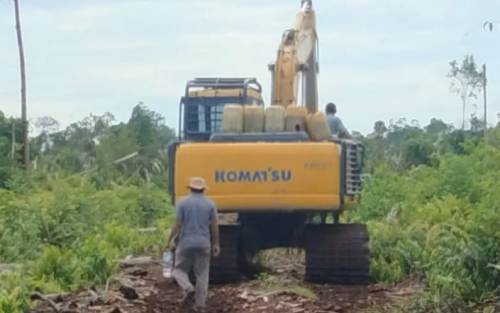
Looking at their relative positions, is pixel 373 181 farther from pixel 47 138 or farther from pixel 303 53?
pixel 47 138

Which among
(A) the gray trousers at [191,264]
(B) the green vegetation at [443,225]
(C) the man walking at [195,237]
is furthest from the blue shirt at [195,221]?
(B) the green vegetation at [443,225]

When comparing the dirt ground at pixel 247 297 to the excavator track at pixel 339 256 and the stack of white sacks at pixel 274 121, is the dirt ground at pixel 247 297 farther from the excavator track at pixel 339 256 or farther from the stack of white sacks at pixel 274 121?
the stack of white sacks at pixel 274 121

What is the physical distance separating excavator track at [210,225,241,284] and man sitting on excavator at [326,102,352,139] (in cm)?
237

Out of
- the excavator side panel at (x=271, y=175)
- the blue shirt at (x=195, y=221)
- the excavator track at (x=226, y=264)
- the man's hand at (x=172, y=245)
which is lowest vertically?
the excavator track at (x=226, y=264)

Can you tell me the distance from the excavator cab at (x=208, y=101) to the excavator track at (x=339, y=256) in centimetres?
250

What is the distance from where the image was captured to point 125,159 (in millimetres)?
47219

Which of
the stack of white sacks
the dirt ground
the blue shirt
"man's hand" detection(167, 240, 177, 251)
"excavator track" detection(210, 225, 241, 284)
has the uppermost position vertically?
the stack of white sacks

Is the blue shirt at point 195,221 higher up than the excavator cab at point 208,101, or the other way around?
the excavator cab at point 208,101

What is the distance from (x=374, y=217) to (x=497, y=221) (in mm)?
13014

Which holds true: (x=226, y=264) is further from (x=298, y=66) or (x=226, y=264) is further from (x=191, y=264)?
(x=298, y=66)

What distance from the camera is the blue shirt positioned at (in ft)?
51.4

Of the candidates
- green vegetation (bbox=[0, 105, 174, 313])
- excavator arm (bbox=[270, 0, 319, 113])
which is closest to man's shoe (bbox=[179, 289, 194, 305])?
green vegetation (bbox=[0, 105, 174, 313])

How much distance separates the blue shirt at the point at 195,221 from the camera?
15.7 meters

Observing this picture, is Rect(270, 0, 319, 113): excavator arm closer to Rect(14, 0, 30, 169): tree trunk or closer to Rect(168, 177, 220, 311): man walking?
Rect(168, 177, 220, 311): man walking
